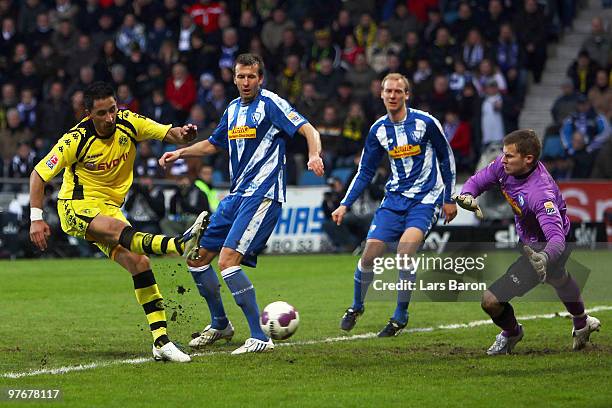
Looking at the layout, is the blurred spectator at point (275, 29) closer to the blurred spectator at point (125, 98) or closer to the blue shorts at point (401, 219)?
the blurred spectator at point (125, 98)

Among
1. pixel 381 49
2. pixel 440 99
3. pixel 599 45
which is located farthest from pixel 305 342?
pixel 599 45

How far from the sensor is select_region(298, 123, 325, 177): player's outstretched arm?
9320mm

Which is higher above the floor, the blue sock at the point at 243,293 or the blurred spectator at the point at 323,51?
the blurred spectator at the point at 323,51

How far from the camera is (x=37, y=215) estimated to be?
9.24m

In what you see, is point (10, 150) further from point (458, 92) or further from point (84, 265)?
point (458, 92)

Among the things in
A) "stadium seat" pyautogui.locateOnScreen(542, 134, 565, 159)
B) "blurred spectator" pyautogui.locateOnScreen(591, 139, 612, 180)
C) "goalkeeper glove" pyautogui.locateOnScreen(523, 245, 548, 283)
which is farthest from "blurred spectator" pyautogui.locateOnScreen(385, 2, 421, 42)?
"goalkeeper glove" pyautogui.locateOnScreen(523, 245, 548, 283)

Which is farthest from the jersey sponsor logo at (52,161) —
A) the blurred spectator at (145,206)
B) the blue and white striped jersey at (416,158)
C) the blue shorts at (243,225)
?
the blurred spectator at (145,206)

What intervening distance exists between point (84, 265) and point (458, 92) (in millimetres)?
8172

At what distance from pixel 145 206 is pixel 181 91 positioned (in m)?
4.04

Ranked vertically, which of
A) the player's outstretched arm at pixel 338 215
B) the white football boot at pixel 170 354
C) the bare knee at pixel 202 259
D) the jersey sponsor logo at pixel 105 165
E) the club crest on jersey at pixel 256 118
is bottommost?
the white football boot at pixel 170 354

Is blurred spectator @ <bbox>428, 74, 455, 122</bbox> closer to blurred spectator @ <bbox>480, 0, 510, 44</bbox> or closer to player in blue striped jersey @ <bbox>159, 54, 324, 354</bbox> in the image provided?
blurred spectator @ <bbox>480, 0, 510, 44</bbox>

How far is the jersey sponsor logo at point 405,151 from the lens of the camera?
1158 cm

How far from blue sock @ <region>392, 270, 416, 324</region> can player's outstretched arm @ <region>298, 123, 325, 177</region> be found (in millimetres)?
2250

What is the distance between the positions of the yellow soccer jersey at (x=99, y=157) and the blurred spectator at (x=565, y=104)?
562 inches
